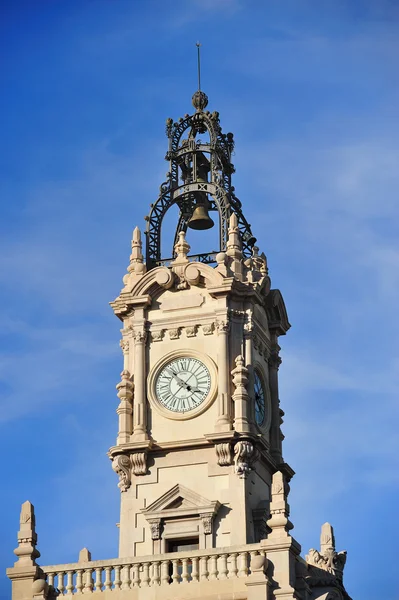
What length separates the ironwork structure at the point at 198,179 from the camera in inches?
2363

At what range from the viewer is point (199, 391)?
56969 millimetres

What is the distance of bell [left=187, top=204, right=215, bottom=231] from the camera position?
6081 centimetres

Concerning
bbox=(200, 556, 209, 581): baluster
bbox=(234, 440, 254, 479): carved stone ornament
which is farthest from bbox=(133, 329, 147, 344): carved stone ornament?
bbox=(200, 556, 209, 581): baluster

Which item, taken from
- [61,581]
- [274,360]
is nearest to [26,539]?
[61,581]

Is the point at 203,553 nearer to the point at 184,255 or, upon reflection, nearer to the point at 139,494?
the point at 139,494

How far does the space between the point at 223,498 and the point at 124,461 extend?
10.2ft

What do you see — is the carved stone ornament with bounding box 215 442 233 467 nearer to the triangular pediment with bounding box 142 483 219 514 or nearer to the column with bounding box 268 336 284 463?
the triangular pediment with bounding box 142 483 219 514

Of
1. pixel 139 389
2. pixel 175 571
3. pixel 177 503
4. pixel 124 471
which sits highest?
pixel 139 389

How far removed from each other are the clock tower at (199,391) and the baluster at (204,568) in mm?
3958

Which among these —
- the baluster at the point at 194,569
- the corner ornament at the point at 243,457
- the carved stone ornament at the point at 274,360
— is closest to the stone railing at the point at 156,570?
the baluster at the point at 194,569

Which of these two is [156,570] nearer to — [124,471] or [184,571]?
[184,571]

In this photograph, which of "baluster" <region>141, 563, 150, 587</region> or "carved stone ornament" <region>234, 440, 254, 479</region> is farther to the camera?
"carved stone ornament" <region>234, 440, 254, 479</region>

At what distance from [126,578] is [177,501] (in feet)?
16.9

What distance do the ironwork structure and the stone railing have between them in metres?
11.4
